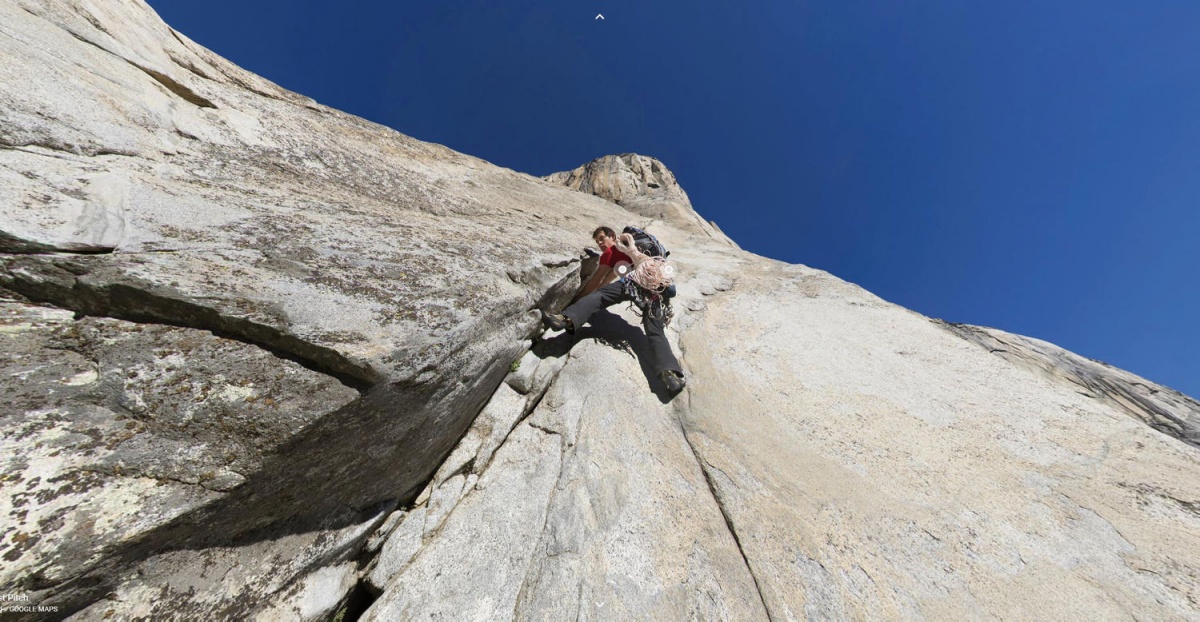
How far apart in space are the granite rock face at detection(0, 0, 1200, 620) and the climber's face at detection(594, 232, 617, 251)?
1.16m

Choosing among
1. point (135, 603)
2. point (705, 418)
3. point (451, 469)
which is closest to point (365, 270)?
point (451, 469)

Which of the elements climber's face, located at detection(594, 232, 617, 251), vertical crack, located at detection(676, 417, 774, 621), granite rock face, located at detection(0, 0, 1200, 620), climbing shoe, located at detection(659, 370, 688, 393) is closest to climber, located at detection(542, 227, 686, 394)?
climbing shoe, located at detection(659, 370, 688, 393)

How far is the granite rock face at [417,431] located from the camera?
290cm

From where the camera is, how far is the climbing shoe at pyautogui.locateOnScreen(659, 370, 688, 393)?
5.73 metres

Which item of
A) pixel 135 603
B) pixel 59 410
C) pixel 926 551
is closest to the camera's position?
pixel 59 410

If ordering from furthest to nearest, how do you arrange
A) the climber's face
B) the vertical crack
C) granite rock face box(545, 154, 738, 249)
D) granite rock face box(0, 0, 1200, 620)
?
granite rock face box(545, 154, 738, 249), the climber's face, the vertical crack, granite rock face box(0, 0, 1200, 620)

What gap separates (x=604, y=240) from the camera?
24.8ft

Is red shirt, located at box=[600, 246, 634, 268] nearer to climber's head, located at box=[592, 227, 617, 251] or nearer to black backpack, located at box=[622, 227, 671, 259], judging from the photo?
climber's head, located at box=[592, 227, 617, 251]

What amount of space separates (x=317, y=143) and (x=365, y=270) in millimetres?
4973

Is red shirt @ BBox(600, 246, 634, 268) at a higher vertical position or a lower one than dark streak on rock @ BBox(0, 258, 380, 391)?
higher

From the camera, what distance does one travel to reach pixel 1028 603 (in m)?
3.73

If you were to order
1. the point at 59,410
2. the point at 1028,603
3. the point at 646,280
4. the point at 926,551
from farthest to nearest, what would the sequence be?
the point at 646,280, the point at 926,551, the point at 1028,603, the point at 59,410

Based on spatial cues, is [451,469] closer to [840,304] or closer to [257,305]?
[257,305]

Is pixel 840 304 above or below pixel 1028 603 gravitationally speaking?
above
